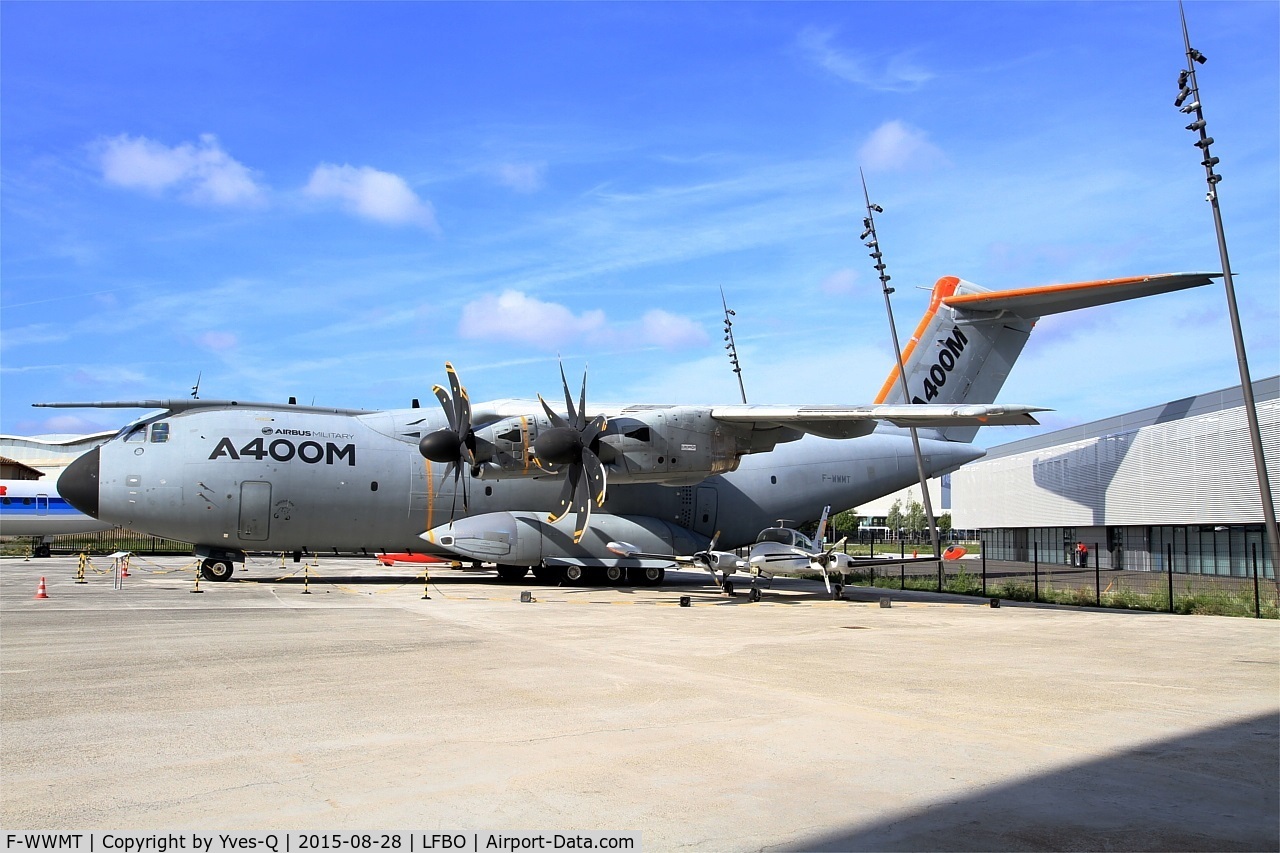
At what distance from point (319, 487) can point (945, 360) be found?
17.5 meters

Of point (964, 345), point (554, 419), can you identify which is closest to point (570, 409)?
point (554, 419)

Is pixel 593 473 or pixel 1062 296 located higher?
pixel 1062 296

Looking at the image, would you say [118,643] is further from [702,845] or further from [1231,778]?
[1231,778]

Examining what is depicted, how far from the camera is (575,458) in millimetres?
20438

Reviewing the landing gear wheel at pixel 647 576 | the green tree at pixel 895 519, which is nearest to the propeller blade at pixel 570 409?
the landing gear wheel at pixel 647 576

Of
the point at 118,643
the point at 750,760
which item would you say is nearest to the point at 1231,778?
the point at 750,760

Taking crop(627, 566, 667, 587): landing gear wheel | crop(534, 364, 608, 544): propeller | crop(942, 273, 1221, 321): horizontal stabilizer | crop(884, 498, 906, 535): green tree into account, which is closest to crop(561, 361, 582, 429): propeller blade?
crop(534, 364, 608, 544): propeller

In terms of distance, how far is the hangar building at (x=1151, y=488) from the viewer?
30109 mm

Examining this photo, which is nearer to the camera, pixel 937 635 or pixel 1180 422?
pixel 937 635

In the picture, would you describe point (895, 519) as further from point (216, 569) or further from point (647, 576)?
point (216, 569)

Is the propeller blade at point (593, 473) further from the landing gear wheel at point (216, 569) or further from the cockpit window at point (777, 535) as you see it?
the landing gear wheel at point (216, 569)

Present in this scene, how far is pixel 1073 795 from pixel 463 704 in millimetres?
4915

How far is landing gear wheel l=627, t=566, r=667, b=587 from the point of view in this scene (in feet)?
84.4

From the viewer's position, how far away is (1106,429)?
39500mm
